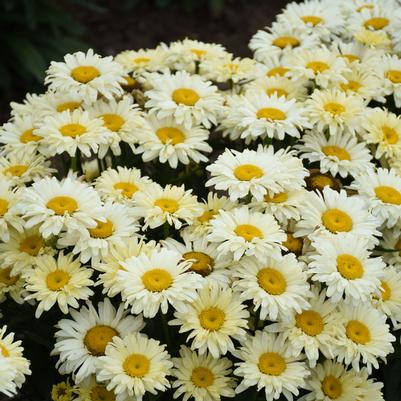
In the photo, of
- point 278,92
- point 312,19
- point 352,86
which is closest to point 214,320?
point 278,92

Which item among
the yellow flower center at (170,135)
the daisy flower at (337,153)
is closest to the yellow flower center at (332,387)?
the daisy flower at (337,153)

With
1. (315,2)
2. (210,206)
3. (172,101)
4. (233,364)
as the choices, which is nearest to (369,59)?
(315,2)

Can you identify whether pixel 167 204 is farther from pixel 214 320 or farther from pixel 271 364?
pixel 271 364

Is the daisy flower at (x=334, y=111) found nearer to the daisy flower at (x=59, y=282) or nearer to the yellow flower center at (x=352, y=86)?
the yellow flower center at (x=352, y=86)

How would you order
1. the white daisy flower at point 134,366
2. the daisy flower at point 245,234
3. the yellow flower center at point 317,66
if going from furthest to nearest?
1. the yellow flower center at point 317,66
2. the daisy flower at point 245,234
3. the white daisy flower at point 134,366

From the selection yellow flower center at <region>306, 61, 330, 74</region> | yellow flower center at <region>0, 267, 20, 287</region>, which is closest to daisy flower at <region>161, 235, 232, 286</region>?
yellow flower center at <region>0, 267, 20, 287</region>

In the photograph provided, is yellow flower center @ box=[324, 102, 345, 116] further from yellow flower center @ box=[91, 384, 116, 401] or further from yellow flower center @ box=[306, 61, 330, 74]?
yellow flower center @ box=[91, 384, 116, 401]
